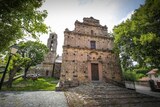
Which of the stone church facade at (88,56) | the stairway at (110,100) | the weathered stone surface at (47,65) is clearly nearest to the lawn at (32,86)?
the stone church facade at (88,56)

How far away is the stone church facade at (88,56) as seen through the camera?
15652 millimetres

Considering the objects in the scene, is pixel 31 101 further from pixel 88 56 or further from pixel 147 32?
pixel 88 56

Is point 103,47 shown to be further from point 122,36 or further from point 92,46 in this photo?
point 122,36

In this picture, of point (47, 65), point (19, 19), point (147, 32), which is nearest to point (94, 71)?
point (147, 32)

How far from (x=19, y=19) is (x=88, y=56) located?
40.0ft

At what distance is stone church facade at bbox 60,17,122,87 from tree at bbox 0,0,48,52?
28.5ft

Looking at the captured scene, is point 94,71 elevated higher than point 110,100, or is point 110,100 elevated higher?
point 94,71

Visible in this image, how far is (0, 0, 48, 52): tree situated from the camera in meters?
4.86

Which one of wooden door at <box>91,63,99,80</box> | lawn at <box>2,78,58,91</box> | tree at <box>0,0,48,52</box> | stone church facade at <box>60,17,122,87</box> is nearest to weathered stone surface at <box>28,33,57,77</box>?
lawn at <box>2,78,58,91</box>

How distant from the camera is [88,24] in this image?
1975 cm

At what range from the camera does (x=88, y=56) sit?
57.1ft

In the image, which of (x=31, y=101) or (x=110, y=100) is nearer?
(x=31, y=101)

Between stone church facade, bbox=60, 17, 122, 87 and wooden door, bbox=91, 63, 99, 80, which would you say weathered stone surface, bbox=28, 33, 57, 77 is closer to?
stone church facade, bbox=60, 17, 122, 87

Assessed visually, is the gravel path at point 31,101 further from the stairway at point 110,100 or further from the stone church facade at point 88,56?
the stone church facade at point 88,56
